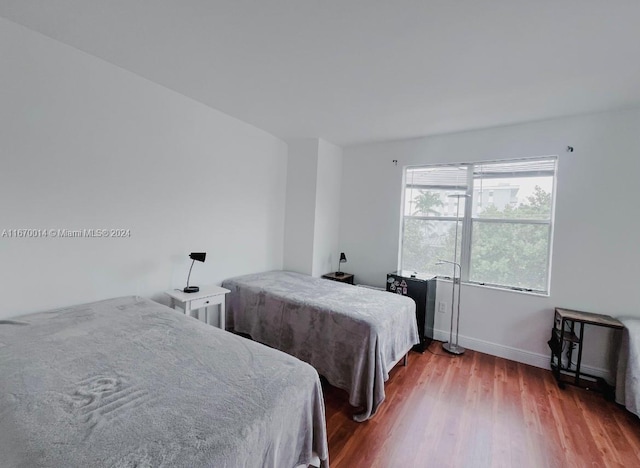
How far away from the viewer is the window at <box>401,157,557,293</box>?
116 inches

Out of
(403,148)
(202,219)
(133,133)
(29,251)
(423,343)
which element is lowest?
(423,343)

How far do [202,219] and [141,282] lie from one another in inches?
32.4

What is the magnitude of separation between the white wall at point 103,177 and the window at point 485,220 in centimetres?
235

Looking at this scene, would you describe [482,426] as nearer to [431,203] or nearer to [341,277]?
[341,277]

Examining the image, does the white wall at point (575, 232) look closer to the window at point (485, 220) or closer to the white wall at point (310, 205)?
the window at point (485, 220)

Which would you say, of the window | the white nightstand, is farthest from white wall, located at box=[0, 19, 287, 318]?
the window

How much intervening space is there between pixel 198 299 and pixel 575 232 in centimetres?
364

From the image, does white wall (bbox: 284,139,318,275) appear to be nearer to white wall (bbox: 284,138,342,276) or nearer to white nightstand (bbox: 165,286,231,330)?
white wall (bbox: 284,138,342,276)

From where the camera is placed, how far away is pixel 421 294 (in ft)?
10.3

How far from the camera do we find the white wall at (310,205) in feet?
12.3

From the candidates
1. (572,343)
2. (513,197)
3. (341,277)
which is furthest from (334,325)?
(513,197)

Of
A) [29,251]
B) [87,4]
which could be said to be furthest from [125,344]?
[87,4]

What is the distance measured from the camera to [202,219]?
2.93 m

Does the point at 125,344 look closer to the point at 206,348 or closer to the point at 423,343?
the point at 206,348
